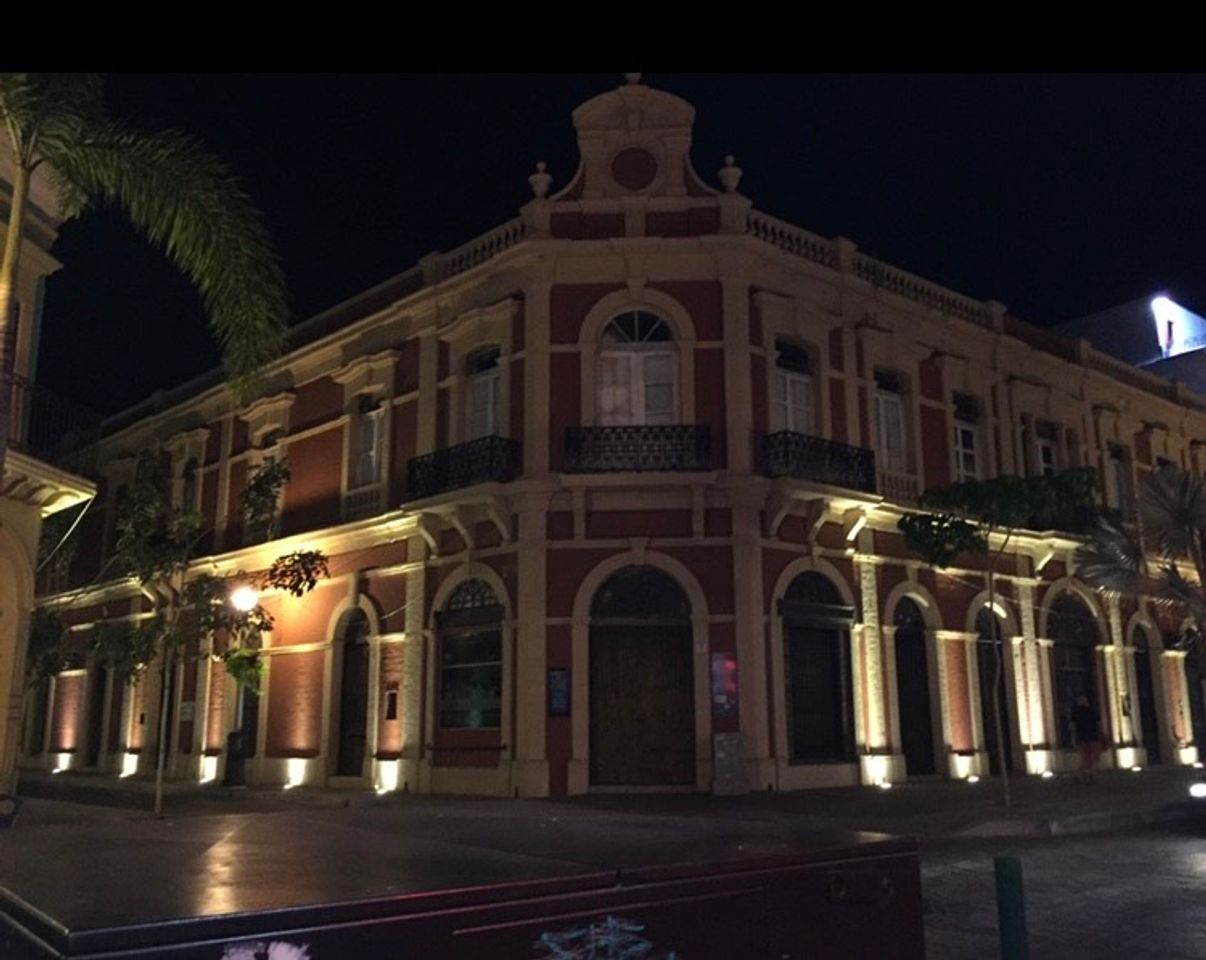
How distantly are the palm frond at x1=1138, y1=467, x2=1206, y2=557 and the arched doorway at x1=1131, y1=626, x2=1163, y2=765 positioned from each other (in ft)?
31.7

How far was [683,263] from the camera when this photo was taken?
19078 millimetres

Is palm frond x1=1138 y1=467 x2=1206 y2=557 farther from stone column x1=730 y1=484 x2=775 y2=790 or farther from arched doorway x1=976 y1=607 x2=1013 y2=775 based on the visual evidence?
stone column x1=730 y1=484 x2=775 y2=790

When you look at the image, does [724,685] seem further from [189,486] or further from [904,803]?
[189,486]

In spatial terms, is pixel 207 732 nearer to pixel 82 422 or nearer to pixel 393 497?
pixel 393 497

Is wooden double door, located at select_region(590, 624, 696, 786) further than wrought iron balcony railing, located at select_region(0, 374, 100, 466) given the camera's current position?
Yes

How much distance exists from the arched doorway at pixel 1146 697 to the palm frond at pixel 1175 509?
9.65 meters

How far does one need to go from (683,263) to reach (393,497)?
726cm

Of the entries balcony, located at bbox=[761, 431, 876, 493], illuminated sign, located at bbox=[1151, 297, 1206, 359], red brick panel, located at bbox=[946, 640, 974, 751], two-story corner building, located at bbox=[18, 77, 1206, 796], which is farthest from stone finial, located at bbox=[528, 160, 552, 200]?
illuminated sign, located at bbox=[1151, 297, 1206, 359]

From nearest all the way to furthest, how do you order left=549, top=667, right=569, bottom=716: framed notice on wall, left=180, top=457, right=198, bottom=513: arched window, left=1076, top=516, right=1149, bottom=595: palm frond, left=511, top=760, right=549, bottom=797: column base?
left=511, top=760, right=549, bottom=797: column base, left=549, top=667, right=569, bottom=716: framed notice on wall, left=1076, top=516, right=1149, bottom=595: palm frond, left=180, top=457, right=198, bottom=513: arched window

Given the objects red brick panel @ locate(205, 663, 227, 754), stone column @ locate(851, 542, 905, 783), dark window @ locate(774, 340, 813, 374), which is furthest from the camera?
red brick panel @ locate(205, 663, 227, 754)

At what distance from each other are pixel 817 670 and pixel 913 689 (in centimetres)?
291

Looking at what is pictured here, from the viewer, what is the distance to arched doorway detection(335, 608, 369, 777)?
21344 millimetres

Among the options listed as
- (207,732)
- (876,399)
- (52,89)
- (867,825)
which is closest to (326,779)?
(207,732)

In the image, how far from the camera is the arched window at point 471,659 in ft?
61.3
